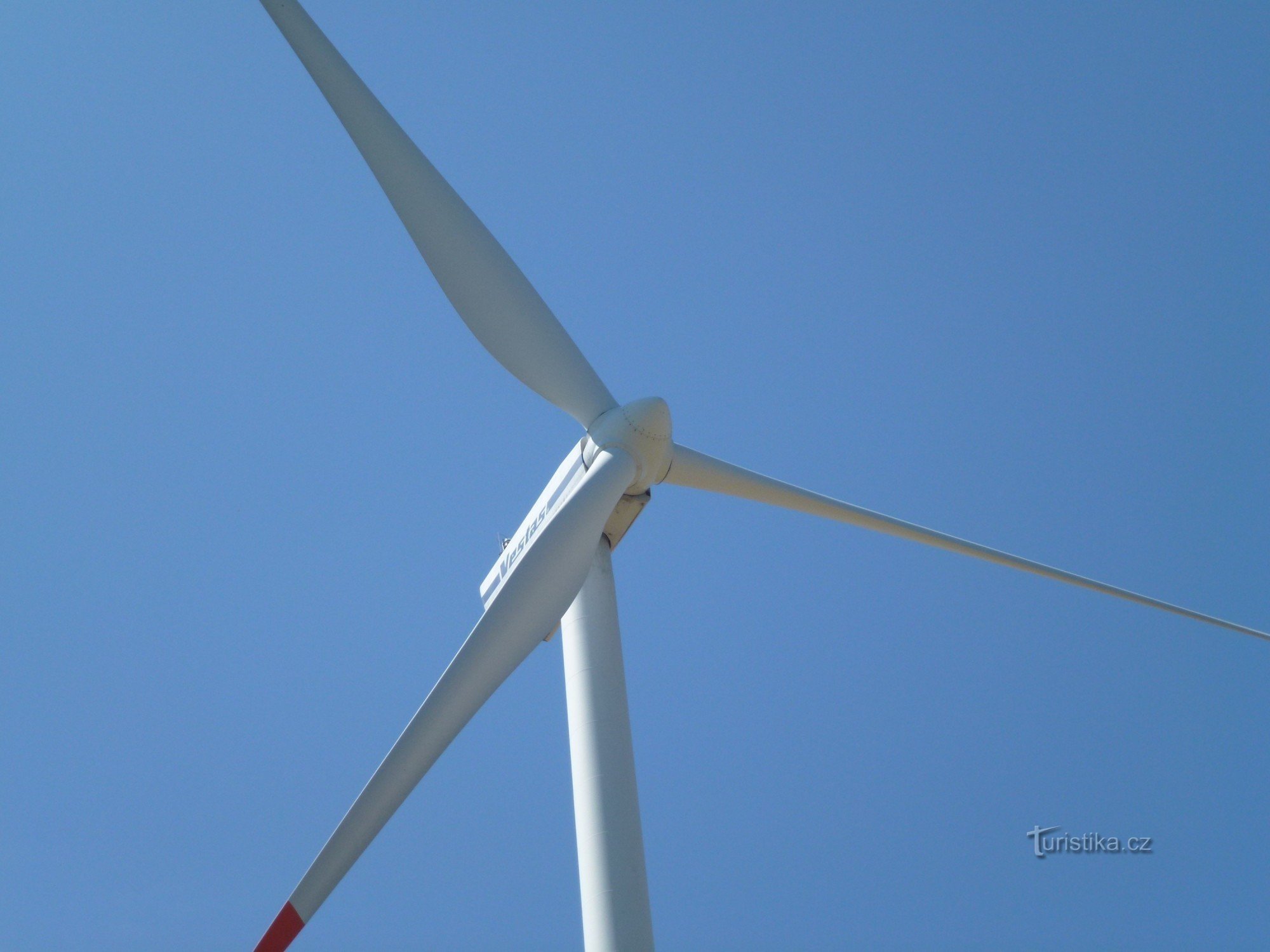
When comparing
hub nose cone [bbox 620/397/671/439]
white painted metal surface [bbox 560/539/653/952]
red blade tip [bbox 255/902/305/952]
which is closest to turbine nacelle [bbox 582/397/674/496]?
hub nose cone [bbox 620/397/671/439]

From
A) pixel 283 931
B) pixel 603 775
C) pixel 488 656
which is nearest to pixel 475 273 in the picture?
pixel 488 656

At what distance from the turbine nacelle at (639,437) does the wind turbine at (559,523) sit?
0.02 m

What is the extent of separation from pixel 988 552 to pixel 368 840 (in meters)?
9.03

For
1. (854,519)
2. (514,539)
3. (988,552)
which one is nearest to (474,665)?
(514,539)

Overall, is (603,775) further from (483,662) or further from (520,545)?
(520,545)

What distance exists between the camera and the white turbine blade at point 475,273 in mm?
12875

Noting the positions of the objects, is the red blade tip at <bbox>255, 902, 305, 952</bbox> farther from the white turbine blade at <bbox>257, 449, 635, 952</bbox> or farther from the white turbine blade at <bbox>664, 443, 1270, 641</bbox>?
the white turbine blade at <bbox>664, 443, 1270, 641</bbox>

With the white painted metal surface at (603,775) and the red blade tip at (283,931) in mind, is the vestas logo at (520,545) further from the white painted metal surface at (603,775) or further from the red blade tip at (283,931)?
the red blade tip at (283,931)

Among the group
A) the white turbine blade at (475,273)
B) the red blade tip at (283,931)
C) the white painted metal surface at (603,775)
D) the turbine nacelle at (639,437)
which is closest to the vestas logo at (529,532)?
the turbine nacelle at (639,437)

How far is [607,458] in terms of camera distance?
12.4 m

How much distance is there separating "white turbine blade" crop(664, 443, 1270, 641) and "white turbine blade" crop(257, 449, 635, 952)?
141 cm

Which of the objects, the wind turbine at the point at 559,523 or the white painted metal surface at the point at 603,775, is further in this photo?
the white painted metal surface at the point at 603,775

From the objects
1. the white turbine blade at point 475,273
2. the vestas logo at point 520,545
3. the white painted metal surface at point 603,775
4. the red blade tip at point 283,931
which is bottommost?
the red blade tip at point 283,931

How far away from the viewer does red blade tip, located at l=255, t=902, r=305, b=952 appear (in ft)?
29.2
